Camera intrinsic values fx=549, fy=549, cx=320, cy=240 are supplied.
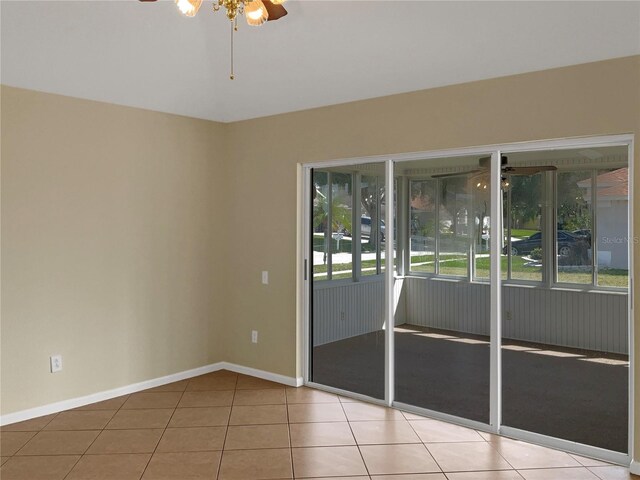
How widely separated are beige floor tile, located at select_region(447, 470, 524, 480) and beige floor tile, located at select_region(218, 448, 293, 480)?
0.94 meters

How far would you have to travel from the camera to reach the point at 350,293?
14.9 ft

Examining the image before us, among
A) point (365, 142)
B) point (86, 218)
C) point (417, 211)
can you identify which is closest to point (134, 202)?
point (86, 218)

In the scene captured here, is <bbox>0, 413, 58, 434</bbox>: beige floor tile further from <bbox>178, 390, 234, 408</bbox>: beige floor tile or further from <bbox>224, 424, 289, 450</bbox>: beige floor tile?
<bbox>224, 424, 289, 450</bbox>: beige floor tile

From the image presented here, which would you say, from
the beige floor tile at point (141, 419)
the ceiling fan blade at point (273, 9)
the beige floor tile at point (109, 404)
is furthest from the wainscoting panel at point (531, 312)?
the beige floor tile at point (109, 404)

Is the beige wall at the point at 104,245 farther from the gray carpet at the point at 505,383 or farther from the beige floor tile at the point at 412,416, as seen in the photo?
the beige floor tile at the point at 412,416

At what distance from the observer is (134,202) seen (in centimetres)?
461

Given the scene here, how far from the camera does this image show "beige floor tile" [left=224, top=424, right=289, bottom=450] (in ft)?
11.7

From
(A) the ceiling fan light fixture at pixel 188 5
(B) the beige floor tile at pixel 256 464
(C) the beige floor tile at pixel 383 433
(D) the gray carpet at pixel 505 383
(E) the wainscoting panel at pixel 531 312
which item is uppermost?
(A) the ceiling fan light fixture at pixel 188 5

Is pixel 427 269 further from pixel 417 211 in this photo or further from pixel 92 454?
pixel 92 454

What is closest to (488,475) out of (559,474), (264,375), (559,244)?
(559,474)

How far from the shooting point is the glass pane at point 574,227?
3.42 meters

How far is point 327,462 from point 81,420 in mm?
1897

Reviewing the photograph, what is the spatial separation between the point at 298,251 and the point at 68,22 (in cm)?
243

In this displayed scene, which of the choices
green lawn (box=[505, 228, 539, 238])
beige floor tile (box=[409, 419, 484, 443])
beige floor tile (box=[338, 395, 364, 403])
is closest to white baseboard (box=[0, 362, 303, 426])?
beige floor tile (box=[338, 395, 364, 403])
